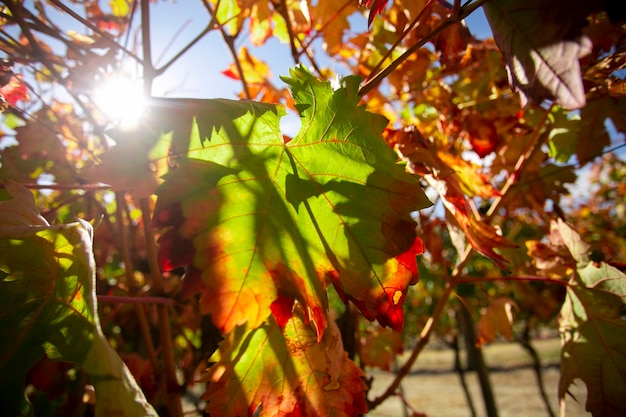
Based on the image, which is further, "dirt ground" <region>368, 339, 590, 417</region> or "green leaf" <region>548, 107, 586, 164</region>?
"dirt ground" <region>368, 339, 590, 417</region>

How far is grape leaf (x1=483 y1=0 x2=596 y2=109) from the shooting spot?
433 mm

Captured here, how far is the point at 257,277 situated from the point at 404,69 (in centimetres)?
111

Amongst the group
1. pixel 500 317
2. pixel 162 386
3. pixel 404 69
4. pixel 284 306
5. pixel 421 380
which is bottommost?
pixel 421 380

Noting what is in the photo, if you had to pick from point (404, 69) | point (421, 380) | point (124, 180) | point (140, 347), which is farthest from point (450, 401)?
point (124, 180)

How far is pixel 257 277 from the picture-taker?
66 centimetres

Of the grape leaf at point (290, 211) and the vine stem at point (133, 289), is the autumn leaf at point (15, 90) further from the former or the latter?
the grape leaf at point (290, 211)

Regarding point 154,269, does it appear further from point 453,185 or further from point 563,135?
point 563,135

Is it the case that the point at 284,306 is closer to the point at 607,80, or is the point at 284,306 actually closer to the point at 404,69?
the point at 607,80

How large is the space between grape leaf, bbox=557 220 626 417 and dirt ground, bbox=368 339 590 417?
6375mm

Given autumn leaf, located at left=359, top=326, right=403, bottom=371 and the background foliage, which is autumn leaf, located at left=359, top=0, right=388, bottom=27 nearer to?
the background foliage

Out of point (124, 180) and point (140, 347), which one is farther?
point (140, 347)

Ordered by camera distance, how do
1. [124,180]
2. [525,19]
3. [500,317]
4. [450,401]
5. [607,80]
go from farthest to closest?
[450,401]
[500,317]
[607,80]
[124,180]
[525,19]

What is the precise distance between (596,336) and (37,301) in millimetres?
1196

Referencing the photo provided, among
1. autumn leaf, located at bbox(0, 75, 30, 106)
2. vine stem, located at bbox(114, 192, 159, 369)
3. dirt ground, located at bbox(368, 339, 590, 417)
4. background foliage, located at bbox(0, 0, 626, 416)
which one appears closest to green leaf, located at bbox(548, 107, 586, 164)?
background foliage, located at bbox(0, 0, 626, 416)
